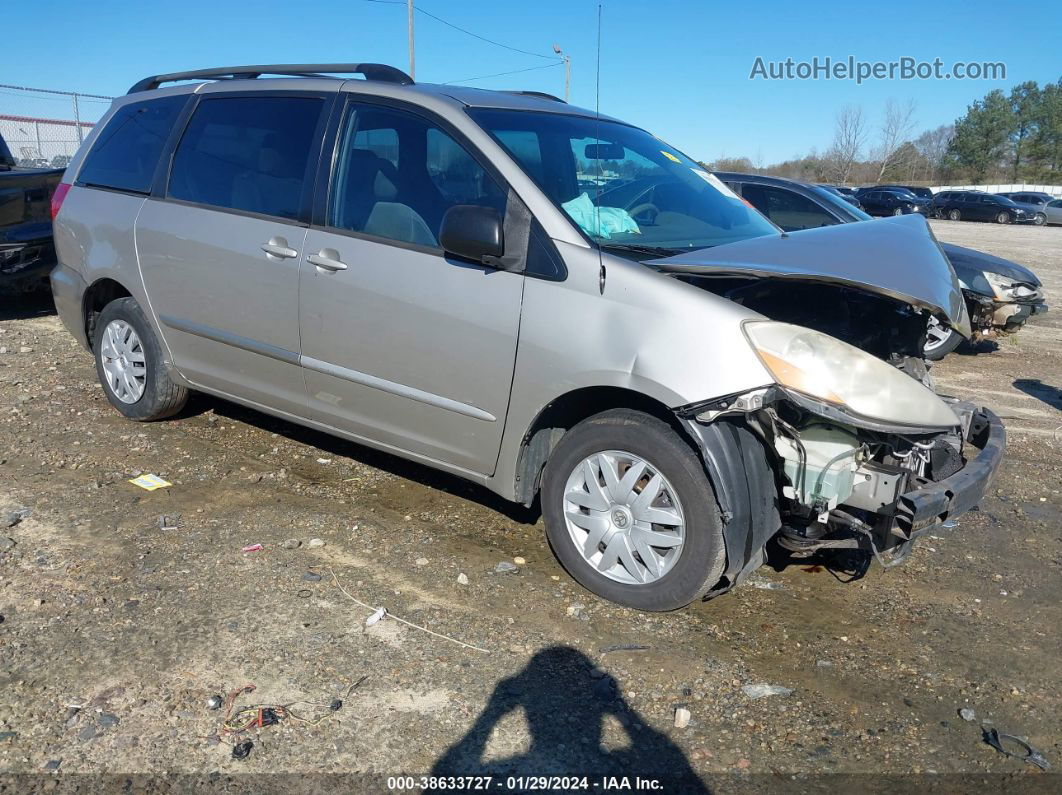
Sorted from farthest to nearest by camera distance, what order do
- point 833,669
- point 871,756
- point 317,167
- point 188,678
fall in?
1. point 317,167
2. point 833,669
3. point 188,678
4. point 871,756

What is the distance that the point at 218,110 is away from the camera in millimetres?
4703

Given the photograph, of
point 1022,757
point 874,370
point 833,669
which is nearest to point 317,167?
Result: point 874,370

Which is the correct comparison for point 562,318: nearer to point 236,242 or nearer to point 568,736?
point 568,736

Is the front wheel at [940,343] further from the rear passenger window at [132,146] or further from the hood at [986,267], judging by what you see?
the rear passenger window at [132,146]

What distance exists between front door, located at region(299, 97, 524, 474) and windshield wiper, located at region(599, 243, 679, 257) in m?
0.41

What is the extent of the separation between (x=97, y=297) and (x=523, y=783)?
4.38 metres

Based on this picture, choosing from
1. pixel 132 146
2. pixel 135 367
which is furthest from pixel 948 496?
pixel 132 146

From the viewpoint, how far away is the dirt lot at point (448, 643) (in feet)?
8.56

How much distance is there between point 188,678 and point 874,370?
259 centimetres

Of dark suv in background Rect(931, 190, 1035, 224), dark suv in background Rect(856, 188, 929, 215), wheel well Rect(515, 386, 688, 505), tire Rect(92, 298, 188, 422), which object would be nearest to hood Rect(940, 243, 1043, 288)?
wheel well Rect(515, 386, 688, 505)

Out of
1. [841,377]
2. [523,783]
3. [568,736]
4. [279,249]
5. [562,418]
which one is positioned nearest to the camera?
[523,783]

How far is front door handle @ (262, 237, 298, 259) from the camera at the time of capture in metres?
4.10

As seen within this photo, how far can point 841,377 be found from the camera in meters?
2.97

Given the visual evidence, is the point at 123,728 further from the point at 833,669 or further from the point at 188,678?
the point at 833,669
